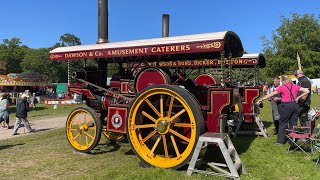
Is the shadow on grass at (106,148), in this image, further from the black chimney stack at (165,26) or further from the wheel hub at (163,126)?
the black chimney stack at (165,26)

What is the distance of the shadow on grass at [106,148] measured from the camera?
280 inches

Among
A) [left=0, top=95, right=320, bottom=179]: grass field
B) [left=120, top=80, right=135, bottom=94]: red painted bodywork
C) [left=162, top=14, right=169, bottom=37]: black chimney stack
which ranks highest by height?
[left=162, top=14, right=169, bottom=37]: black chimney stack

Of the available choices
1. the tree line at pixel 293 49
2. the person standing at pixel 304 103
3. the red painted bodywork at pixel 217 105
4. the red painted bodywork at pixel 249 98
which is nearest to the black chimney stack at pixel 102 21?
the red painted bodywork at pixel 249 98

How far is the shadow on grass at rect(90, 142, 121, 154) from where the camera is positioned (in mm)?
7113

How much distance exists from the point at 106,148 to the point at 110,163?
1380 millimetres

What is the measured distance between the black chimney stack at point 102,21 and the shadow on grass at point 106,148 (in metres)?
3.49

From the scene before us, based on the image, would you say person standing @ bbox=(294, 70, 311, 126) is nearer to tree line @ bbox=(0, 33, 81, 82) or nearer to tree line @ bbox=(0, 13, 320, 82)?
tree line @ bbox=(0, 13, 320, 82)

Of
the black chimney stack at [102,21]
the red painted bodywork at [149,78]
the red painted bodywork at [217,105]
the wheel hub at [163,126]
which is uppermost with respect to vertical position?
the black chimney stack at [102,21]

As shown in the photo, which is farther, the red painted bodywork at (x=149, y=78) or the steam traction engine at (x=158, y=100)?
the red painted bodywork at (x=149, y=78)

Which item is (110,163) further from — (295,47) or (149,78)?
(295,47)

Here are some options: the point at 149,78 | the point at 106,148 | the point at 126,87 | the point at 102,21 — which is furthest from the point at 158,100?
the point at 102,21

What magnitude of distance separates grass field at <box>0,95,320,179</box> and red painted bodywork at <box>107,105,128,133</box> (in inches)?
24.3

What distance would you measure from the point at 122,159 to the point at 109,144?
1.55 metres

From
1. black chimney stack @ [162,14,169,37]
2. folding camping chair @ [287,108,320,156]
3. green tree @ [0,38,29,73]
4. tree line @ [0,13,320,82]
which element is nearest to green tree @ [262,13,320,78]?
tree line @ [0,13,320,82]
